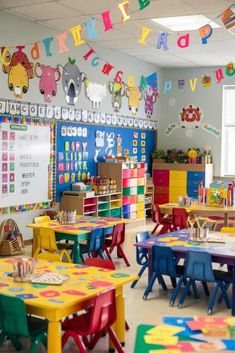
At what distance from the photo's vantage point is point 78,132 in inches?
375

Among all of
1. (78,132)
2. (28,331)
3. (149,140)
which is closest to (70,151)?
(78,132)

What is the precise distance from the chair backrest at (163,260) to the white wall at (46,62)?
10.5ft

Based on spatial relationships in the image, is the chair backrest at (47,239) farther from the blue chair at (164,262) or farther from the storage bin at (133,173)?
the storage bin at (133,173)

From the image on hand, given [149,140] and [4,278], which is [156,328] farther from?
[149,140]

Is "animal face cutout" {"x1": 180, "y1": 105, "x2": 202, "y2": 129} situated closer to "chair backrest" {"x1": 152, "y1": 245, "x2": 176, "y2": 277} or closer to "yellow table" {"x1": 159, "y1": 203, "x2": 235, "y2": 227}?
"yellow table" {"x1": 159, "y1": 203, "x2": 235, "y2": 227}

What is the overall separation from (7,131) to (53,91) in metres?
1.36

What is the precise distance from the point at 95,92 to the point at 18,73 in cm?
231

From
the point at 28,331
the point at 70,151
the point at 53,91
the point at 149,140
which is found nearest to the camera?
the point at 28,331

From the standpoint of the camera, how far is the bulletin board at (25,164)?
7.83m

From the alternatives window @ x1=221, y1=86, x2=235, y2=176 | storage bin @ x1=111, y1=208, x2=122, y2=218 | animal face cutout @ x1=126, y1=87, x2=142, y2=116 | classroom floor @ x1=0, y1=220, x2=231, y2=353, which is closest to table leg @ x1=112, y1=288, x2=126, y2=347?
classroom floor @ x1=0, y1=220, x2=231, y2=353

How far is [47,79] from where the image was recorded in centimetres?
859

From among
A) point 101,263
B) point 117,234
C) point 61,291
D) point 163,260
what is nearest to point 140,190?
point 117,234

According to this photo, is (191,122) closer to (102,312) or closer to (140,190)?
(140,190)

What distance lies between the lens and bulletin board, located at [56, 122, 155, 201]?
29.9 ft
